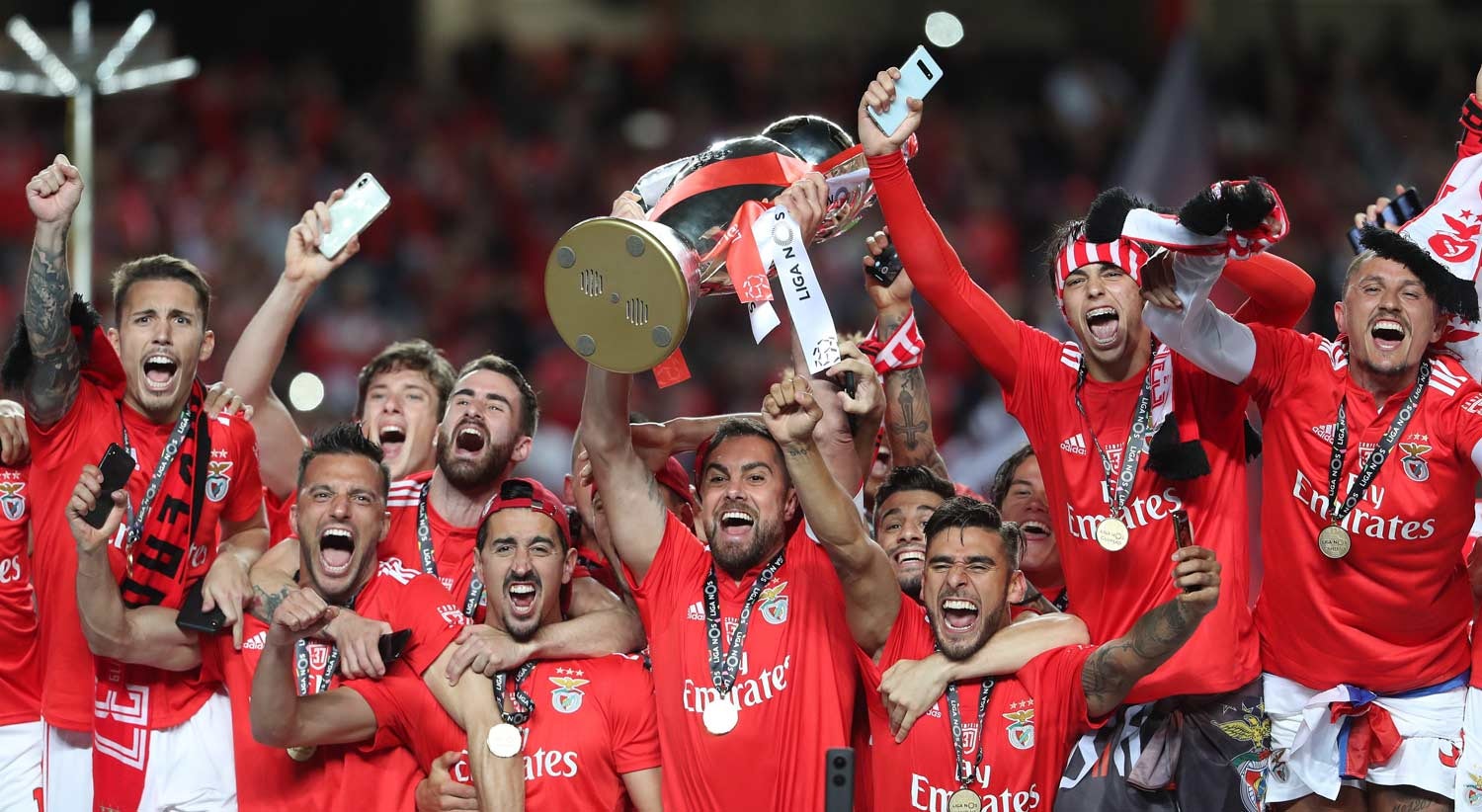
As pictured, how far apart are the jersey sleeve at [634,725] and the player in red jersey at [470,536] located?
6.3 inches

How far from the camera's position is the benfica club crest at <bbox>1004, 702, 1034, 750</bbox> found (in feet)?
17.0

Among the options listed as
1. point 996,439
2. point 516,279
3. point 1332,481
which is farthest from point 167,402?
point 516,279

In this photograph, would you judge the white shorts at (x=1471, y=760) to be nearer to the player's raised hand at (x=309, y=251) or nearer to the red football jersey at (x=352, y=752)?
the red football jersey at (x=352, y=752)

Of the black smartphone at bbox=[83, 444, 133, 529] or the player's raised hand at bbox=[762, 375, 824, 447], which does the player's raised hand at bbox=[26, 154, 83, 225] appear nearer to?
the black smartphone at bbox=[83, 444, 133, 529]

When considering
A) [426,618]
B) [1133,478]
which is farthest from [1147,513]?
[426,618]

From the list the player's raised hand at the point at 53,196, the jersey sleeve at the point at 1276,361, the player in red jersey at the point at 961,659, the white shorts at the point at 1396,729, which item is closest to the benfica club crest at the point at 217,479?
the player's raised hand at the point at 53,196

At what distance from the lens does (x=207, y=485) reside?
19.0 ft

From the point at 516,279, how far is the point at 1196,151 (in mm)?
4989

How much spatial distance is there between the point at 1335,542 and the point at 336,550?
3.01m


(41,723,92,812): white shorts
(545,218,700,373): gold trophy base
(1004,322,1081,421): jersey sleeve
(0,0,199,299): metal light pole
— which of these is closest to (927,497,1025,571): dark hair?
(1004,322,1081,421): jersey sleeve

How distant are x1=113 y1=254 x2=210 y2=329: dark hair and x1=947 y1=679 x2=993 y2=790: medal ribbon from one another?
2.72 metres

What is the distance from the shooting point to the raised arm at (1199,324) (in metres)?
4.81

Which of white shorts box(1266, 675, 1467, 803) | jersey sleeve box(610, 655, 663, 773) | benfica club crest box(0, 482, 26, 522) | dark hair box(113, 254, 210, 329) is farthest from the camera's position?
dark hair box(113, 254, 210, 329)

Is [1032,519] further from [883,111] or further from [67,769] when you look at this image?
[67,769]
